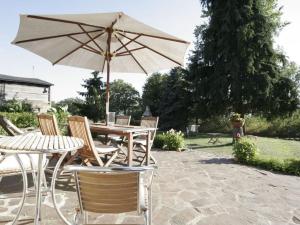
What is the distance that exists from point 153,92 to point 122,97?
1583 centimetres

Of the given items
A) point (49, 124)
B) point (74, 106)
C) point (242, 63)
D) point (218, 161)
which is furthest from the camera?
point (74, 106)

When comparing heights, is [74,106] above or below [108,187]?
above

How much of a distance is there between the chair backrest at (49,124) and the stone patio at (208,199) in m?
0.93

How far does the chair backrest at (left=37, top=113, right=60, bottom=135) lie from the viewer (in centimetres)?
471

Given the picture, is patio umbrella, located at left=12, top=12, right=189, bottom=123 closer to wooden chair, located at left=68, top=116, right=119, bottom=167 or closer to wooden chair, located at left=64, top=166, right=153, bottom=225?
wooden chair, located at left=68, top=116, right=119, bottom=167

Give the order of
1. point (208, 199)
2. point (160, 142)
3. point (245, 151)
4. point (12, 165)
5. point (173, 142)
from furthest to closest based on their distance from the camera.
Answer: point (160, 142) → point (173, 142) → point (245, 151) → point (208, 199) → point (12, 165)

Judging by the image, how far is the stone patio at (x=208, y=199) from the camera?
3.59 meters

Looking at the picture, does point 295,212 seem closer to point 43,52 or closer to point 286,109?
point 43,52

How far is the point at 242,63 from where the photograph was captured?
20234mm

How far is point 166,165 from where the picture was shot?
277 inches

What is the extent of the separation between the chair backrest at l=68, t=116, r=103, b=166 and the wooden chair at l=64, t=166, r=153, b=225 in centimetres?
222

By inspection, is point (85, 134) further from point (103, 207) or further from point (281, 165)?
point (281, 165)

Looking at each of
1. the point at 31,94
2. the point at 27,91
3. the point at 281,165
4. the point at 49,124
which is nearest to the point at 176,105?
the point at 31,94

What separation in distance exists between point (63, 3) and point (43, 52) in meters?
4.07
